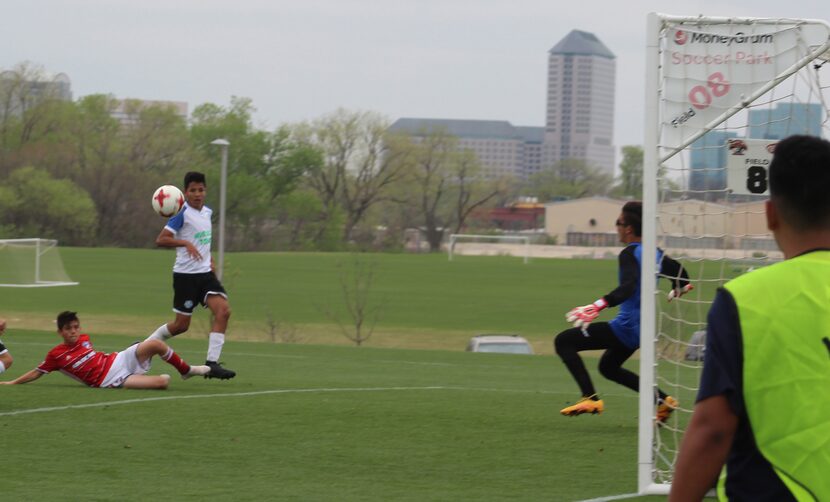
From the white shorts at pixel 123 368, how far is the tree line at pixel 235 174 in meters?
69.8

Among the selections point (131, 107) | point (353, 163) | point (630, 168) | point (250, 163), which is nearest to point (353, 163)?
point (353, 163)

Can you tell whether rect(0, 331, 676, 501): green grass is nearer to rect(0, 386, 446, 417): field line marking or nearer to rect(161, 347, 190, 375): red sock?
rect(0, 386, 446, 417): field line marking

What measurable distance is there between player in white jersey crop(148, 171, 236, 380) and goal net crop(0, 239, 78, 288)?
26.8 m

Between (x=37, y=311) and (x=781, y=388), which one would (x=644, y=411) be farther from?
(x=37, y=311)

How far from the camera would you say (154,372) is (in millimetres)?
13328

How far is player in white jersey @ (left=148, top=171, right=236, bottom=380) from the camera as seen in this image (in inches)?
456

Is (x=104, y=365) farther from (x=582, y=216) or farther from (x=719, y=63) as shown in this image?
(x=582, y=216)

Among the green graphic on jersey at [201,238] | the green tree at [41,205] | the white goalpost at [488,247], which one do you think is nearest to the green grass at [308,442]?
the green graphic on jersey at [201,238]

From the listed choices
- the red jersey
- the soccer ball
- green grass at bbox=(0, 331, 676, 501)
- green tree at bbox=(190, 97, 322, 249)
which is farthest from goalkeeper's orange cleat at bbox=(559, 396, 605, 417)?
green tree at bbox=(190, 97, 322, 249)

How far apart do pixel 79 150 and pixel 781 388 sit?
98.9 meters

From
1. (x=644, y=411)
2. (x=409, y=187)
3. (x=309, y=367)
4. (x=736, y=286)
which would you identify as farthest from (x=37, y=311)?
(x=409, y=187)

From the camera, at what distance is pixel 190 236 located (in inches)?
460

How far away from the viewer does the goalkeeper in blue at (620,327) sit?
341 inches

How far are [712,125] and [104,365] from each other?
600cm
